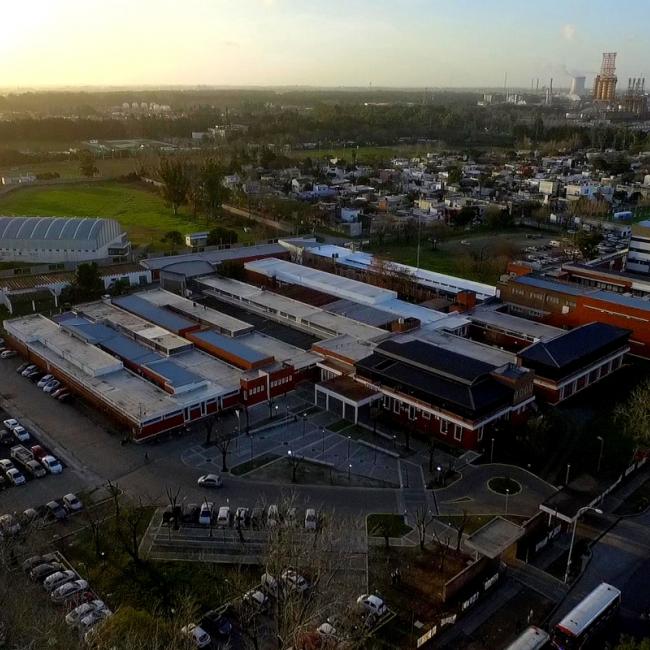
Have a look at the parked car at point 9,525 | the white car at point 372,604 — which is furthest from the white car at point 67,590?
the white car at point 372,604

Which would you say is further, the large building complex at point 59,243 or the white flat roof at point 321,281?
the large building complex at point 59,243

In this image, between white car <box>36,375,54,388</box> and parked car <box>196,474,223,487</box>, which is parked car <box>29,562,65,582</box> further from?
white car <box>36,375,54,388</box>

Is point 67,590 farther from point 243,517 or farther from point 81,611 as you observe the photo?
point 243,517

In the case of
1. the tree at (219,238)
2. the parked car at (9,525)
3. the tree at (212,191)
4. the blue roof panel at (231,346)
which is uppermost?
the tree at (212,191)

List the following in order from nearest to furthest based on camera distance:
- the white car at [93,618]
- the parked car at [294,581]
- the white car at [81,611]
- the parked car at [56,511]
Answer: the white car at [93,618] < the white car at [81,611] < the parked car at [294,581] < the parked car at [56,511]

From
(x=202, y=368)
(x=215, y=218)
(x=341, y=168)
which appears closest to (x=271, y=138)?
(x=341, y=168)

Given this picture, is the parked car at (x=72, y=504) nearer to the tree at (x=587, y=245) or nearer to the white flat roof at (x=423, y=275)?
the white flat roof at (x=423, y=275)

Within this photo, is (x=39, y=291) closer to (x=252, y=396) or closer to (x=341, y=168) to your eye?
(x=252, y=396)

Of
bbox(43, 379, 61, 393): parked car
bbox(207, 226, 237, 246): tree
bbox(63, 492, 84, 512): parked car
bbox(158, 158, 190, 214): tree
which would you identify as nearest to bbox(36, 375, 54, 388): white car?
bbox(43, 379, 61, 393): parked car
